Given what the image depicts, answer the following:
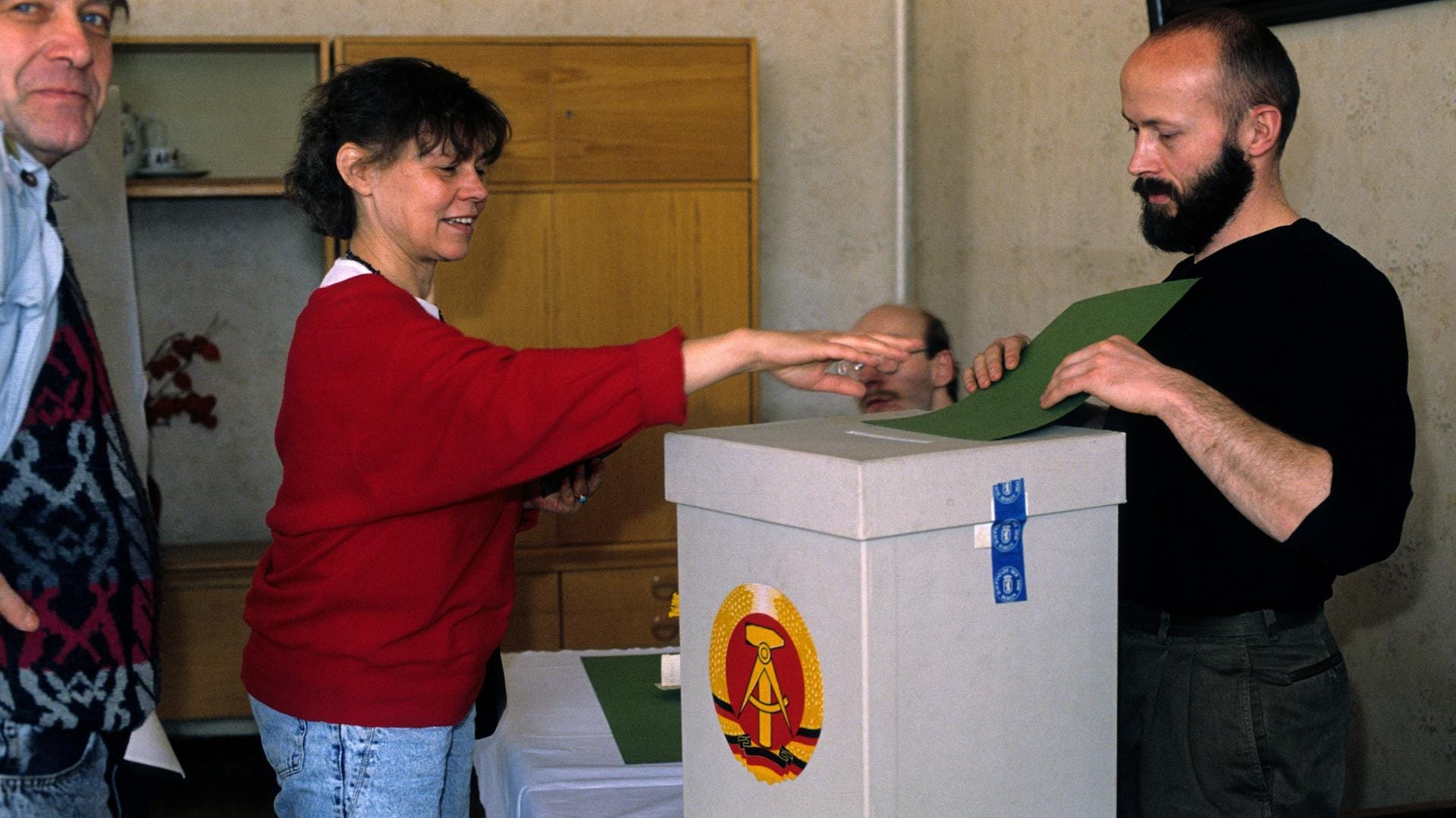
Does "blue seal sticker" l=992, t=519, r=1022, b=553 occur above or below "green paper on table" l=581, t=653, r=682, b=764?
above

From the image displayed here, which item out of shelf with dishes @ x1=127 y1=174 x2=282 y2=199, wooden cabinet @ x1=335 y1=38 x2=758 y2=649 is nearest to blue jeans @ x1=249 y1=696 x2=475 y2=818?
wooden cabinet @ x1=335 y1=38 x2=758 y2=649

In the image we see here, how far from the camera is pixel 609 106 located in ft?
12.1

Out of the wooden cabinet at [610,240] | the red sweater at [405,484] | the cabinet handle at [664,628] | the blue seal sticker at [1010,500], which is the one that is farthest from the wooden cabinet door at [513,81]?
the blue seal sticker at [1010,500]

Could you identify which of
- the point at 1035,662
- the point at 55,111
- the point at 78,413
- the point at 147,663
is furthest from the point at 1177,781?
the point at 55,111

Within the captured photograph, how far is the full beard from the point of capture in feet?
5.29

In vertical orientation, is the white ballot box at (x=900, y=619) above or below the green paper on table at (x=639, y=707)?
above

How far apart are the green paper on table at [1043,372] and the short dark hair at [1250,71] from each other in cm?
33

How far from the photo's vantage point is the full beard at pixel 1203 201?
1.61 meters

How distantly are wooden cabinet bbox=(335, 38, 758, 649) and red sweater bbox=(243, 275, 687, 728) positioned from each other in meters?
2.11

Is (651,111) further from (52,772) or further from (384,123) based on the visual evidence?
(52,772)

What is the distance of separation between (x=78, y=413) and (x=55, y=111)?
0.79 feet

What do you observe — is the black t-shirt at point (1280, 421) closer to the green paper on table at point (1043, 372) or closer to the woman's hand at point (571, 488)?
the green paper on table at point (1043, 372)

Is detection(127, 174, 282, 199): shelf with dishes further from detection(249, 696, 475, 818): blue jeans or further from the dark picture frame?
detection(249, 696, 475, 818): blue jeans

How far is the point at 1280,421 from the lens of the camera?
1469mm
